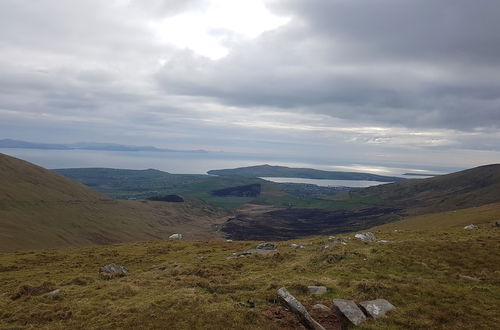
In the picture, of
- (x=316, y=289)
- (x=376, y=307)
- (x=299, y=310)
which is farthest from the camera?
(x=316, y=289)

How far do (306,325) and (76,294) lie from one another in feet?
52.7

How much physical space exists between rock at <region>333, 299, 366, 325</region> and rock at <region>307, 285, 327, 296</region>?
2.60 m

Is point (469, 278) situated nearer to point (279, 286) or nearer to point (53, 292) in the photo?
point (279, 286)

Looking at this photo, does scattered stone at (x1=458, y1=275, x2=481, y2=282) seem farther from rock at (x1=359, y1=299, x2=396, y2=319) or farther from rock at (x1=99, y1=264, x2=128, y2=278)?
rock at (x1=99, y1=264, x2=128, y2=278)

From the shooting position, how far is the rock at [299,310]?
16.4m

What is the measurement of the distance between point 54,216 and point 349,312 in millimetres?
149240

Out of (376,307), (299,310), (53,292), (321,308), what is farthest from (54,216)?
(376,307)

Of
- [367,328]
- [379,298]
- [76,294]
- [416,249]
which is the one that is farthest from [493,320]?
[76,294]

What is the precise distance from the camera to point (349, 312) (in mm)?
17453

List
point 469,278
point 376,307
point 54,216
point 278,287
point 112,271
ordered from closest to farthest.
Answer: point 376,307, point 278,287, point 469,278, point 112,271, point 54,216

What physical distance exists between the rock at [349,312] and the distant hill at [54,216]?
285 feet

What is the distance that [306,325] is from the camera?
656 inches

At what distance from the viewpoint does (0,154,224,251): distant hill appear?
102 m

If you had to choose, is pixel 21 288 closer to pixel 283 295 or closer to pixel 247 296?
pixel 247 296
